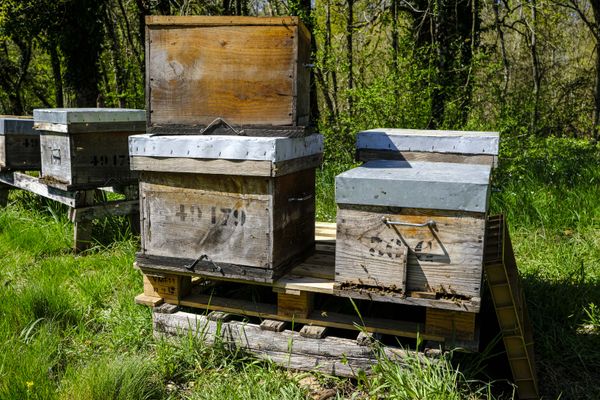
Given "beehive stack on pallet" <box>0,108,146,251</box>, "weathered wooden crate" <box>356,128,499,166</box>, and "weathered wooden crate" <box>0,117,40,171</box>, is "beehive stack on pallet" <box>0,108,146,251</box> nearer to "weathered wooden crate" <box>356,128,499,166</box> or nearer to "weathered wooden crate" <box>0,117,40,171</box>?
"weathered wooden crate" <box>0,117,40,171</box>

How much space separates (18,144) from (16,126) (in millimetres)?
231

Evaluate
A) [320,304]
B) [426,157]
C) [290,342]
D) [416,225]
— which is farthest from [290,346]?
[426,157]

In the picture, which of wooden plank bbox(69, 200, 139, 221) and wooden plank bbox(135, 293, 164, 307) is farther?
wooden plank bbox(69, 200, 139, 221)

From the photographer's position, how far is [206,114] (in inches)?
128

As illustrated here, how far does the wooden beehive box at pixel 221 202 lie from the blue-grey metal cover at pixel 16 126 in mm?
3469

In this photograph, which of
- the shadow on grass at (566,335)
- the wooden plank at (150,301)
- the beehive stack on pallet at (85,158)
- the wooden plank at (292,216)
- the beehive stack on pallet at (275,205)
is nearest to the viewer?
the beehive stack on pallet at (275,205)

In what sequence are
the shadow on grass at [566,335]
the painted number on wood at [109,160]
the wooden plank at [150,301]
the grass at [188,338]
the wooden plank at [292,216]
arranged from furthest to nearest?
the painted number on wood at [109,160] → the wooden plank at [150,301] → the shadow on grass at [566,335] → the wooden plank at [292,216] → the grass at [188,338]

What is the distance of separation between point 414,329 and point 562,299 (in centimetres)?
148

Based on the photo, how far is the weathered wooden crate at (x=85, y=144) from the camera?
4.97 metres

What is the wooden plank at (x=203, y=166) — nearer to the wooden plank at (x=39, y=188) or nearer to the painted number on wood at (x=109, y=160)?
the painted number on wood at (x=109, y=160)

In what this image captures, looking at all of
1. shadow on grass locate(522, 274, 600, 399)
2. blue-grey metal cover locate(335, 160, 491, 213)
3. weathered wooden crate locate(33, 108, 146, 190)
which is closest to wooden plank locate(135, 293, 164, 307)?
blue-grey metal cover locate(335, 160, 491, 213)

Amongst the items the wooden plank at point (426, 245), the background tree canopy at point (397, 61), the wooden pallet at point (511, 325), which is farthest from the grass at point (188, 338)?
the background tree canopy at point (397, 61)

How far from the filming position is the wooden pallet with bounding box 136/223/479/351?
2.88 meters

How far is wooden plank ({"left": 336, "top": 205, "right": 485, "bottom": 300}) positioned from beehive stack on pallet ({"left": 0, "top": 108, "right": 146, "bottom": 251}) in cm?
307
